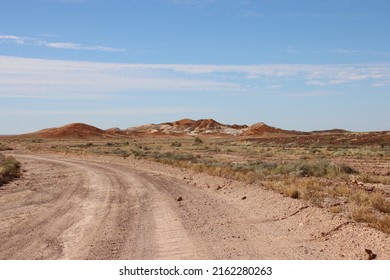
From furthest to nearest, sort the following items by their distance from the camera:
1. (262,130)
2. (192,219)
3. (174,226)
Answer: (262,130)
(192,219)
(174,226)

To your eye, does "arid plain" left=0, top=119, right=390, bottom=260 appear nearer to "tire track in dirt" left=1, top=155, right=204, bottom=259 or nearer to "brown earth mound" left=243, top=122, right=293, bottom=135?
"tire track in dirt" left=1, top=155, right=204, bottom=259

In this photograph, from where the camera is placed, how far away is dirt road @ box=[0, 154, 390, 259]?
8.80 meters

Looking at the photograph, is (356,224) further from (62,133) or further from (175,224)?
(62,133)

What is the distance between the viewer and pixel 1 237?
10.2 meters

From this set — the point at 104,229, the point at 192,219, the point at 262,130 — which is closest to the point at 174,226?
the point at 192,219

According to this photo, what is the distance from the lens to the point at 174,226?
1135 cm

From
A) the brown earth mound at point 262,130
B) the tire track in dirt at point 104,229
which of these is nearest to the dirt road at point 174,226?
the tire track in dirt at point 104,229

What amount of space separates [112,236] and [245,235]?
307cm

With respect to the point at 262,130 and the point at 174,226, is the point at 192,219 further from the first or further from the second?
the point at 262,130

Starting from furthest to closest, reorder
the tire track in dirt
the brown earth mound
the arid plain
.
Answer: the brown earth mound, the arid plain, the tire track in dirt

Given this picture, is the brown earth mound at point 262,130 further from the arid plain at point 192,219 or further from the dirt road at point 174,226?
the dirt road at point 174,226

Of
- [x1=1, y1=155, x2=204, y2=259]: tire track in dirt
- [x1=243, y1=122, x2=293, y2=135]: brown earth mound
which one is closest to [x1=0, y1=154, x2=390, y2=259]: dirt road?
[x1=1, y1=155, x2=204, y2=259]: tire track in dirt

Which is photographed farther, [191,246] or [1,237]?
[1,237]
